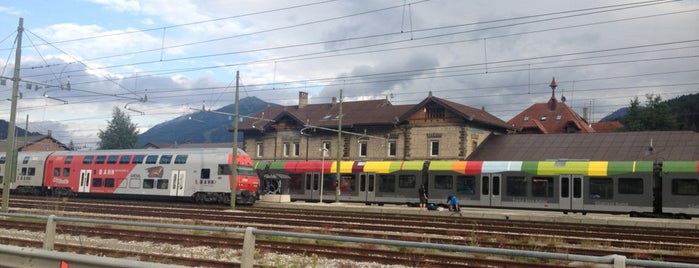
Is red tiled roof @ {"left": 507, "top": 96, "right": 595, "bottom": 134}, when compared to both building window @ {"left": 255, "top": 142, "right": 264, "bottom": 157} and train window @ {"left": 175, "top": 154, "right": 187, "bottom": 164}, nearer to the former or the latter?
building window @ {"left": 255, "top": 142, "right": 264, "bottom": 157}

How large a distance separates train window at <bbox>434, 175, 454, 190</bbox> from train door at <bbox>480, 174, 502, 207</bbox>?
1.83 m

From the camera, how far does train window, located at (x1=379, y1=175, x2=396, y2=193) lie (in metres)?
36.1

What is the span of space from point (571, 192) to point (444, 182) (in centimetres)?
694

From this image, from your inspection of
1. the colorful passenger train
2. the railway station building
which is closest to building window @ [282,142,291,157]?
the railway station building

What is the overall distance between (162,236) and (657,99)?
7378cm

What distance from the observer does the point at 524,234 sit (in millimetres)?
19109

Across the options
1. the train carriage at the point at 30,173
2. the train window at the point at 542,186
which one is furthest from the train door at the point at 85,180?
the train window at the point at 542,186

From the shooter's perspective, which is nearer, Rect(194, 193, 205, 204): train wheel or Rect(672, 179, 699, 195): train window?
Rect(672, 179, 699, 195): train window

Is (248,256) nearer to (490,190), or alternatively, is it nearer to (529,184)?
(529,184)

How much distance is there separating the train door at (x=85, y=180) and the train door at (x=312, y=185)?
14.2m

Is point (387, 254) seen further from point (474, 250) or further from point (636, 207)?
point (636, 207)

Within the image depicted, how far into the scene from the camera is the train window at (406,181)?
3527 centimetres

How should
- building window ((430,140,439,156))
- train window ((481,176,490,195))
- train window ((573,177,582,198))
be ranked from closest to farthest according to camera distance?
1. train window ((573,177,582,198))
2. train window ((481,176,490,195))
3. building window ((430,140,439,156))

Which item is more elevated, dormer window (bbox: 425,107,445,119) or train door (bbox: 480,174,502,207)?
dormer window (bbox: 425,107,445,119)
